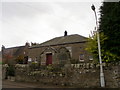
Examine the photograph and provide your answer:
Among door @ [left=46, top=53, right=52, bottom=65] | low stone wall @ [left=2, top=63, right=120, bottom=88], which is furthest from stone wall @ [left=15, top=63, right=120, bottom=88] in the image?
door @ [left=46, top=53, right=52, bottom=65]

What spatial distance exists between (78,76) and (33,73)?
18.8ft

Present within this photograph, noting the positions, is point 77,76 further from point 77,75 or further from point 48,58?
point 48,58

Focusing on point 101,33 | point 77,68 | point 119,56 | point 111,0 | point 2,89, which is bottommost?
point 2,89

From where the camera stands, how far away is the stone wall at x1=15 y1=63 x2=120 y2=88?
10.2m

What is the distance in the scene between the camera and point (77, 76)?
11.9 metres

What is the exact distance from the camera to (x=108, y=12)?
1211cm

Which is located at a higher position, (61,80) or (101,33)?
(101,33)

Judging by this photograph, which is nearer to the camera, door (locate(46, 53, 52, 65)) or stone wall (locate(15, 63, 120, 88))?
stone wall (locate(15, 63, 120, 88))

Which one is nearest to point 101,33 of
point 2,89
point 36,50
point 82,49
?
point 2,89

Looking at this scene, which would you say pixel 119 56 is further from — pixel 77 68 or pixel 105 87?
pixel 77 68

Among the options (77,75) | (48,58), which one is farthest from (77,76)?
(48,58)

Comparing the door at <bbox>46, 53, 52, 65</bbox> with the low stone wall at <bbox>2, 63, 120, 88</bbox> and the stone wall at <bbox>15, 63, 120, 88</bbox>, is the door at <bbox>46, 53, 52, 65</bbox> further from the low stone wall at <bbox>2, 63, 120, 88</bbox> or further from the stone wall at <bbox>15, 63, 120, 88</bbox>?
the stone wall at <bbox>15, 63, 120, 88</bbox>

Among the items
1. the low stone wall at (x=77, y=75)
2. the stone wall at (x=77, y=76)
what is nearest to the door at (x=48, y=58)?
the low stone wall at (x=77, y=75)

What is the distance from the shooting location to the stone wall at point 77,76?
402 inches
